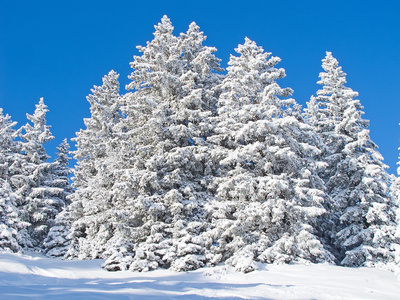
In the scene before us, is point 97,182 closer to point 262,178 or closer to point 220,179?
point 220,179

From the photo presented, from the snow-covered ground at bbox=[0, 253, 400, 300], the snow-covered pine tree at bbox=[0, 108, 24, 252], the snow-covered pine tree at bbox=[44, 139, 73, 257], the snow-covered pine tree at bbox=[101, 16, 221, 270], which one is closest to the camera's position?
the snow-covered ground at bbox=[0, 253, 400, 300]

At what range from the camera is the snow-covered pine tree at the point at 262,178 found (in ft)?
53.4

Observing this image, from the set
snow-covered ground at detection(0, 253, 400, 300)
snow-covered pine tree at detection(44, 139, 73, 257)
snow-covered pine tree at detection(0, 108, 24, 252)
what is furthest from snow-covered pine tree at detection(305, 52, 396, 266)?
snow-covered pine tree at detection(0, 108, 24, 252)

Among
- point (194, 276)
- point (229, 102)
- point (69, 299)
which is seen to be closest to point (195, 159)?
point (229, 102)

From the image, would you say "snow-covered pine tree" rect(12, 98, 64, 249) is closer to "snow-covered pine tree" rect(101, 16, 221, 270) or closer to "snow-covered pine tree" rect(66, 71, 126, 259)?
"snow-covered pine tree" rect(66, 71, 126, 259)

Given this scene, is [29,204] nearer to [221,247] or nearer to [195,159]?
[195,159]

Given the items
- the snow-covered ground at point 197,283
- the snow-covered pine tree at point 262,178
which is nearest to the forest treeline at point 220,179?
the snow-covered pine tree at point 262,178

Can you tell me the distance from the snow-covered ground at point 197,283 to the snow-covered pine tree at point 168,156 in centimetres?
149

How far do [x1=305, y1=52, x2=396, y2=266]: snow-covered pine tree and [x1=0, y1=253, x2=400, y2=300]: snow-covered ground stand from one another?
423 centimetres

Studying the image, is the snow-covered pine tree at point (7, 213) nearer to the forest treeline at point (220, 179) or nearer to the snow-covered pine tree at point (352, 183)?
the forest treeline at point (220, 179)

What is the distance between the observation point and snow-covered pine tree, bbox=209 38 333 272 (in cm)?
1627

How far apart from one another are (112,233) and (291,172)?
1151 centimetres

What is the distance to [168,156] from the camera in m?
19.5

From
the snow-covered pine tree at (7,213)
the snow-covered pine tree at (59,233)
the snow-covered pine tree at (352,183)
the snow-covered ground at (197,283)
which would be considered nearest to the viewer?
the snow-covered ground at (197,283)
